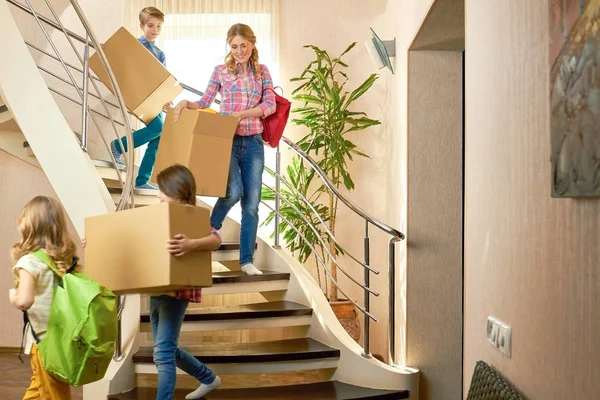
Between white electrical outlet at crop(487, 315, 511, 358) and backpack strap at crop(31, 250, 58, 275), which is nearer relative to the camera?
white electrical outlet at crop(487, 315, 511, 358)

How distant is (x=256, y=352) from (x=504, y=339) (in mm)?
1905

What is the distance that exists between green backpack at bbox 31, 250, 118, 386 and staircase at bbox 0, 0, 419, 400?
113cm

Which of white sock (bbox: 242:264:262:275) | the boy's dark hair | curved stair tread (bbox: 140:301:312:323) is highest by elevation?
the boy's dark hair

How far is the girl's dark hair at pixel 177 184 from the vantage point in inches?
123

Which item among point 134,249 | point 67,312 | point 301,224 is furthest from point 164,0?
point 67,312

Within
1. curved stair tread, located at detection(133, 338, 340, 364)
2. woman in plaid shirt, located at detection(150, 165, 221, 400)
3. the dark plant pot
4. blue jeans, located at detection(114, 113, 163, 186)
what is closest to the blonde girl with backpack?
woman in plaid shirt, located at detection(150, 165, 221, 400)

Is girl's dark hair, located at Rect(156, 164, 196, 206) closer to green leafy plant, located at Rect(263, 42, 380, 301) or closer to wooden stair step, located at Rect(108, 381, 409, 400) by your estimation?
wooden stair step, located at Rect(108, 381, 409, 400)

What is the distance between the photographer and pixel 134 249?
297 cm

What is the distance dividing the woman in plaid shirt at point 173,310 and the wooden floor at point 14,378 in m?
1.38

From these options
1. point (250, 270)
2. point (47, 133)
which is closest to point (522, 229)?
point (250, 270)

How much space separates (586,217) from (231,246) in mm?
3237

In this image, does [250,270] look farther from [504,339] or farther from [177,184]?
[504,339]

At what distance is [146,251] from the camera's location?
295cm

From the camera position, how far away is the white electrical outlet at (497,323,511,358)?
215 centimetres
